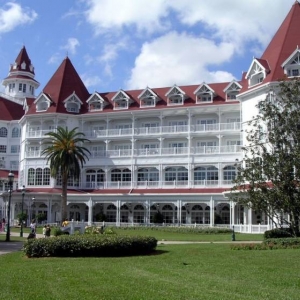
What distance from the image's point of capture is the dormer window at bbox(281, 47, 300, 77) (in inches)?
2004

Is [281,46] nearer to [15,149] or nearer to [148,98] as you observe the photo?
[148,98]

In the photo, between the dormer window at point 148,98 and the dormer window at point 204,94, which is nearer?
the dormer window at point 204,94

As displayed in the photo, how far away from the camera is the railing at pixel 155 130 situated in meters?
58.6

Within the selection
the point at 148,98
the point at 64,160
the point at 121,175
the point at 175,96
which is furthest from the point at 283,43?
the point at 64,160

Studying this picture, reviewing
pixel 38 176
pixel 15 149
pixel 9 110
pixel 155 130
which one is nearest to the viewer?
pixel 155 130

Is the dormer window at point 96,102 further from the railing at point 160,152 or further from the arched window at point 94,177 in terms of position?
the arched window at point 94,177

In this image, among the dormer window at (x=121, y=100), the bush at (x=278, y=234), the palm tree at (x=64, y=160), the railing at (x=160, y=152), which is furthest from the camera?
the dormer window at (x=121, y=100)

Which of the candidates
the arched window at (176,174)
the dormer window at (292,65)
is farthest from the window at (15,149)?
the dormer window at (292,65)

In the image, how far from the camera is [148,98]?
63156mm

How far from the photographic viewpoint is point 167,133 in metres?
60.9

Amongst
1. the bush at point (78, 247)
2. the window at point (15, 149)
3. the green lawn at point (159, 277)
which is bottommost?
the green lawn at point (159, 277)

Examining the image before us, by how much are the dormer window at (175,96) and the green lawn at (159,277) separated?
1637 inches

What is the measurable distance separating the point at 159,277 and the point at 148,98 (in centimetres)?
4970

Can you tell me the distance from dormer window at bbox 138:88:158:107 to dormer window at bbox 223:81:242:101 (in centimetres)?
906
